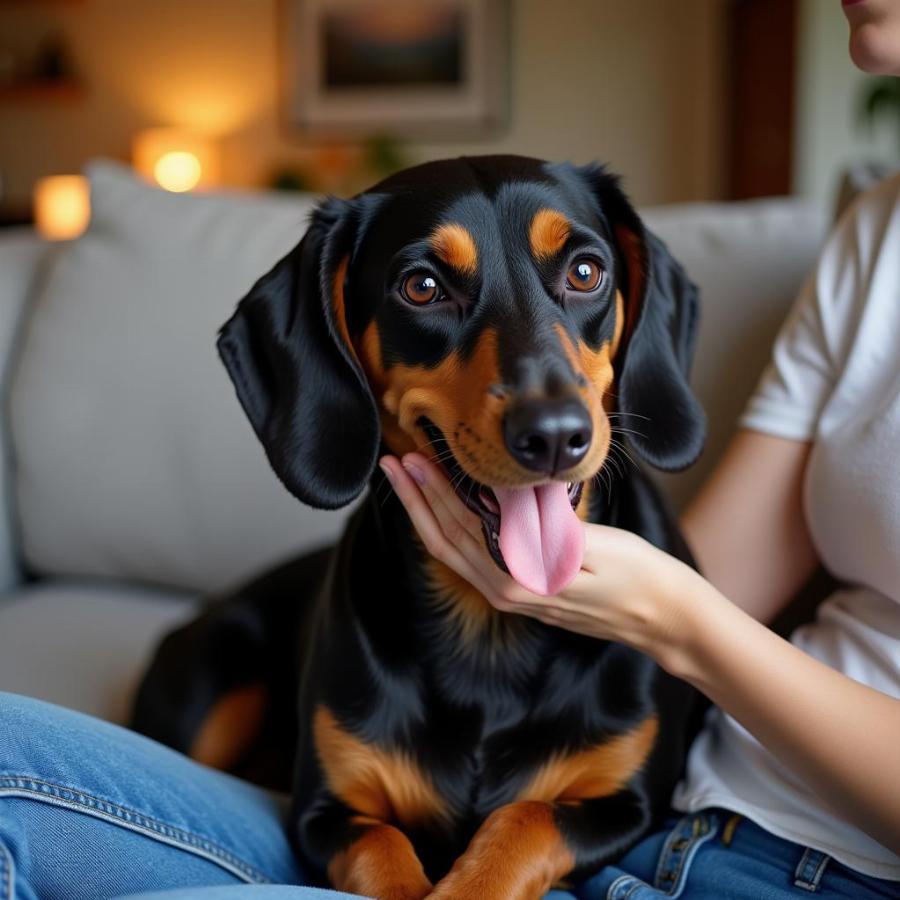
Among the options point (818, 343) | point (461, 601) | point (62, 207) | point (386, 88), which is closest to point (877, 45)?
point (818, 343)

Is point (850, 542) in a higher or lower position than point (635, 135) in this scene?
lower

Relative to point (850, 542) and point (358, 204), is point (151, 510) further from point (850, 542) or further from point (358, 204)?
point (850, 542)

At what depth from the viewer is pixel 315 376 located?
1090 mm

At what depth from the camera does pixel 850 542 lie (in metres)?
1.10

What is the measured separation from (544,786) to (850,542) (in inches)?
16.0

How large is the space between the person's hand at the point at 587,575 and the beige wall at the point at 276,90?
5557 mm

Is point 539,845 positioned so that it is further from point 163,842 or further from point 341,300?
point 341,300

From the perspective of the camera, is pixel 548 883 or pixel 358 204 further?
pixel 358 204

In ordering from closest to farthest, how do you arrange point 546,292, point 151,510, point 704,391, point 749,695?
point 749,695, point 546,292, point 704,391, point 151,510

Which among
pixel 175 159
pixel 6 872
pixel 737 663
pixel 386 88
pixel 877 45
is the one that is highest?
pixel 386 88

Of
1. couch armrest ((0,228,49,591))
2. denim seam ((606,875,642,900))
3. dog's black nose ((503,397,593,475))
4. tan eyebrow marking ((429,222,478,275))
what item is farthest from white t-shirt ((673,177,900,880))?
couch armrest ((0,228,49,591))

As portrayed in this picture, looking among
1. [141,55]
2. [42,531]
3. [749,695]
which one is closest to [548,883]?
[749,695]

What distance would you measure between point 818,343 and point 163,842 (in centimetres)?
89

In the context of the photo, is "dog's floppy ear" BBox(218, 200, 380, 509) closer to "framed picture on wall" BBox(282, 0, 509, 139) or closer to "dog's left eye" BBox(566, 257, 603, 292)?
"dog's left eye" BBox(566, 257, 603, 292)
